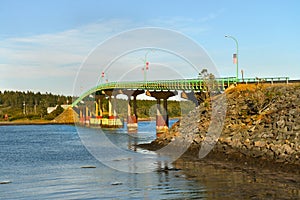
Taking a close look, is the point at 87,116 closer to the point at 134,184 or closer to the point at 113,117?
the point at 113,117

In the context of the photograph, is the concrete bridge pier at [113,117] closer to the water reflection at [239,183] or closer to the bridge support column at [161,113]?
the bridge support column at [161,113]

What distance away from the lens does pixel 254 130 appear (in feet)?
157

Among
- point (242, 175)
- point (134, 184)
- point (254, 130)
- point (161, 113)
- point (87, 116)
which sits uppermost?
point (161, 113)

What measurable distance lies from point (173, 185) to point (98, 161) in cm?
1885

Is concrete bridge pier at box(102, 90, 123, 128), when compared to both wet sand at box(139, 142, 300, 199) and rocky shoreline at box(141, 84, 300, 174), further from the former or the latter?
wet sand at box(139, 142, 300, 199)

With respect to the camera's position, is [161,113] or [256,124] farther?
[161,113]

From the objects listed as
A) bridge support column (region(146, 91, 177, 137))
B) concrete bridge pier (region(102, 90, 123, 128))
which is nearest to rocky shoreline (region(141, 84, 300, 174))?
bridge support column (region(146, 91, 177, 137))

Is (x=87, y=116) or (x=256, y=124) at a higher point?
(x=256, y=124)

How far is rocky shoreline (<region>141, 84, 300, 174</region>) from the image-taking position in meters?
40.2

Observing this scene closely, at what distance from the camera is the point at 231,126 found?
174ft

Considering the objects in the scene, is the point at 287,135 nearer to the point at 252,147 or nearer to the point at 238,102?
the point at 252,147

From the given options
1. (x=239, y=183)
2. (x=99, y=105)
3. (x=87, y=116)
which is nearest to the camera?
(x=239, y=183)

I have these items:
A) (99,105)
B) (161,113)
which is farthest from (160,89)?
(99,105)

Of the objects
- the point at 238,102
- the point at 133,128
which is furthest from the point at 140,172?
the point at 133,128
